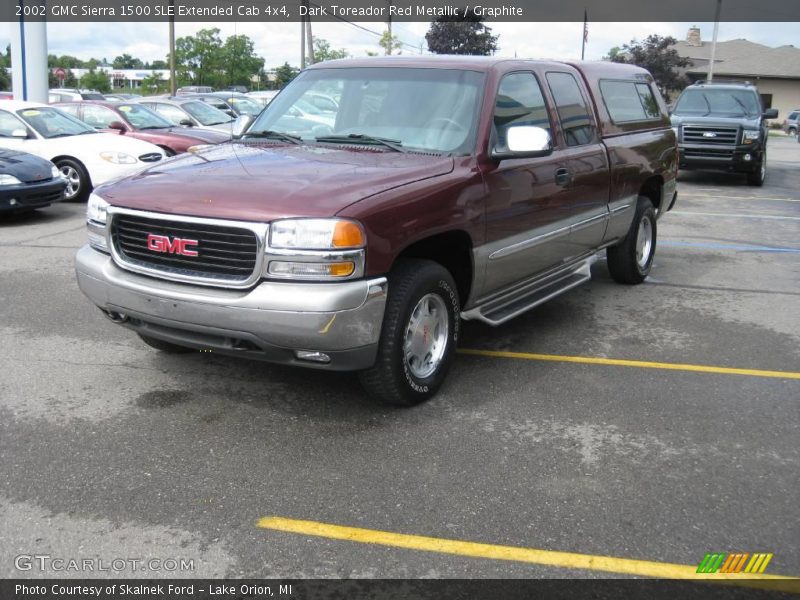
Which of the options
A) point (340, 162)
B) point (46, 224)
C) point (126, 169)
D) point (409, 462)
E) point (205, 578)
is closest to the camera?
point (205, 578)

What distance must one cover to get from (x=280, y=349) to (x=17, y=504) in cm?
137

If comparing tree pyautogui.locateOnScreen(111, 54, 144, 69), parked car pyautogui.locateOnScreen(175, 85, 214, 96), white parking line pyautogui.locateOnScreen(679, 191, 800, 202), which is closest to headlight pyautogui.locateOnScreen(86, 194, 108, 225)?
white parking line pyautogui.locateOnScreen(679, 191, 800, 202)

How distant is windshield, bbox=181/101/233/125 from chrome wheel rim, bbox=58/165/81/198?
514 cm

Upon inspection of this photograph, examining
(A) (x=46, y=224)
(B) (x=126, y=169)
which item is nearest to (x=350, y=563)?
(A) (x=46, y=224)

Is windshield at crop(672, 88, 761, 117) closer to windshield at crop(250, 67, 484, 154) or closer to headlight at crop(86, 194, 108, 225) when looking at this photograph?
windshield at crop(250, 67, 484, 154)

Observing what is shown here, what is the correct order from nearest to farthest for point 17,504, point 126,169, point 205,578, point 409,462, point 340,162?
point 205,578 → point 17,504 → point 409,462 → point 340,162 → point 126,169

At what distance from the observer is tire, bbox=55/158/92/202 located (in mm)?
12695

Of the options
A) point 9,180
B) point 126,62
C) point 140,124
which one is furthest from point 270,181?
point 126,62

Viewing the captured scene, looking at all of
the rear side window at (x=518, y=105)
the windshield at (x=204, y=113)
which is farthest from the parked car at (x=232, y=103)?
the rear side window at (x=518, y=105)

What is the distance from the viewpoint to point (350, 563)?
3178 mm

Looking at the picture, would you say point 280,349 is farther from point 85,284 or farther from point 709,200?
point 709,200

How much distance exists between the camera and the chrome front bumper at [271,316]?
13.0 feet

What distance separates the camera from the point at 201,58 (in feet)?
217

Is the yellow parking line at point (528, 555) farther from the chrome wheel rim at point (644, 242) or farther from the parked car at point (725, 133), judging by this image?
the parked car at point (725, 133)
